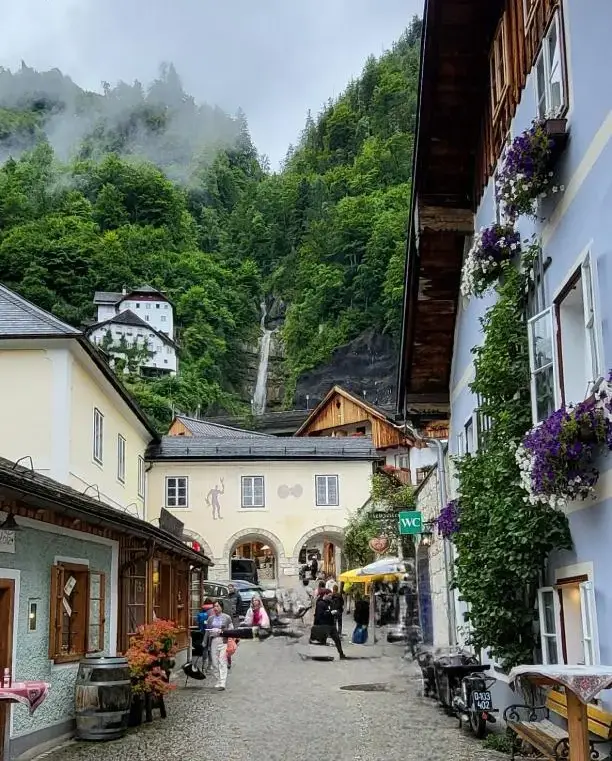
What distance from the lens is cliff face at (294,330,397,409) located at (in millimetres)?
70750

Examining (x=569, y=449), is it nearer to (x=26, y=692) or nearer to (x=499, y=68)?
(x=26, y=692)

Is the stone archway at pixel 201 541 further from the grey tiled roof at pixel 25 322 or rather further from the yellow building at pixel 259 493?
the grey tiled roof at pixel 25 322

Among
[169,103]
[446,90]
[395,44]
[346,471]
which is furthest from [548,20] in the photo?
[169,103]

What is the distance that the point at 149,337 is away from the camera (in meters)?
83.1

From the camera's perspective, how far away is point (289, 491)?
124 ft

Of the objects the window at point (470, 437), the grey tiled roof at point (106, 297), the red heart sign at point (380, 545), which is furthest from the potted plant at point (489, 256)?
the grey tiled roof at point (106, 297)

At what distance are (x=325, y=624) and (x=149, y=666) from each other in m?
10.8

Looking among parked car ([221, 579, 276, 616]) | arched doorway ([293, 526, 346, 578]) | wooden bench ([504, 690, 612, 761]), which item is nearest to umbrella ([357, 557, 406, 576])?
parked car ([221, 579, 276, 616])

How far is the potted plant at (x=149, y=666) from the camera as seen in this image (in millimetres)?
12234

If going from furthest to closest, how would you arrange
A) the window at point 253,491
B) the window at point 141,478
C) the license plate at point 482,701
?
the window at point 253,491, the window at point 141,478, the license plate at point 482,701

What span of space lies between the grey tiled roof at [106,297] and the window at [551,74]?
257ft

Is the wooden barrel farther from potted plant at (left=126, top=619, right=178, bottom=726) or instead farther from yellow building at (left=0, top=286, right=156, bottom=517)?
yellow building at (left=0, top=286, right=156, bottom=517)

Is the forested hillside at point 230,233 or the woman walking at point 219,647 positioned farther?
the forested hillside at point 230,233

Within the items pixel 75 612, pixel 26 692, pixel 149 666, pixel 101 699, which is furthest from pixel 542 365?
pixel 75 612
